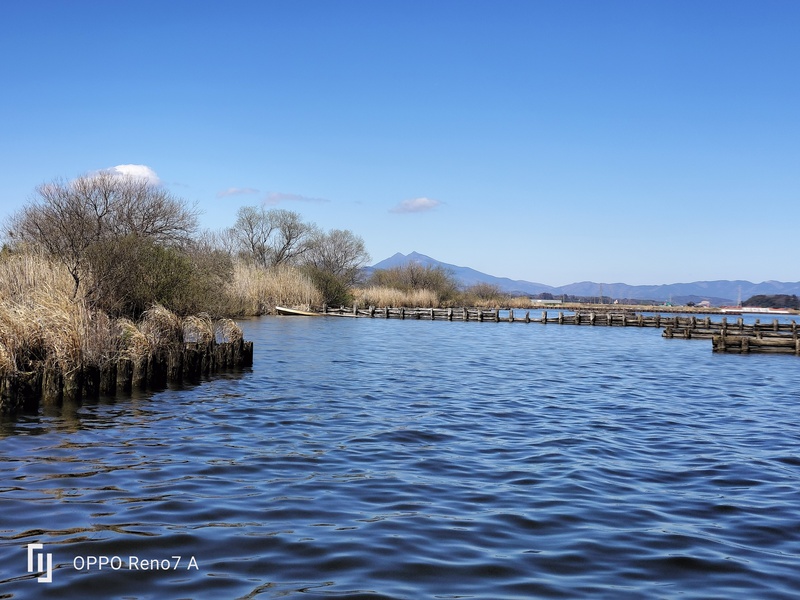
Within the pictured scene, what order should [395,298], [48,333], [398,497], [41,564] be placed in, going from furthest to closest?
[395,298]
[48,333]
[398,497]
[41,564]

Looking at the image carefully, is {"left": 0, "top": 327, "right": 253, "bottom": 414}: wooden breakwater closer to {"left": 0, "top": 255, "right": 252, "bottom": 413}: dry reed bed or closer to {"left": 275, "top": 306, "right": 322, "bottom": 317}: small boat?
{"left": 0, "top": 255, "right": 252, "bottom": 413}: dry reed bed

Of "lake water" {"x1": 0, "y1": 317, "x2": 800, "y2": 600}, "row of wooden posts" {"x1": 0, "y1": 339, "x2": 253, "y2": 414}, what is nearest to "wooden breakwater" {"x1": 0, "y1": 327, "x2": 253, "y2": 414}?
"row of wooden posts" {"x1": 0, "y1": 339, "x2": 253, "y2": 414}

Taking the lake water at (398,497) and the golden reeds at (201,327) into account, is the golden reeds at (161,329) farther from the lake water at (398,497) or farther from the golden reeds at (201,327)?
the lake water at (398,497)

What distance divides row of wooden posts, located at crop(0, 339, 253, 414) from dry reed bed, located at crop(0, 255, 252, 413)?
1 centimetres

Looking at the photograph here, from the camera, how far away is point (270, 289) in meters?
61.9

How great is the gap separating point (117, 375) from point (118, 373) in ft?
0.26

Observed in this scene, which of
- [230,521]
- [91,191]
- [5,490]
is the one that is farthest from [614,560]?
[91,191]

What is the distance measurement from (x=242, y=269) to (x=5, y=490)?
53313 millimetres

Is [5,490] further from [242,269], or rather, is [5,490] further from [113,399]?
[242,269]

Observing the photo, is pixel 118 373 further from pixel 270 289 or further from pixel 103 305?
pixel 270 289

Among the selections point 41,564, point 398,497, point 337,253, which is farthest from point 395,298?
point 41,564

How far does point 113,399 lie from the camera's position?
13297 mm

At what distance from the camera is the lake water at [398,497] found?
209 inches

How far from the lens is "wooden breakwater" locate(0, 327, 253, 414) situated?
462 inches
